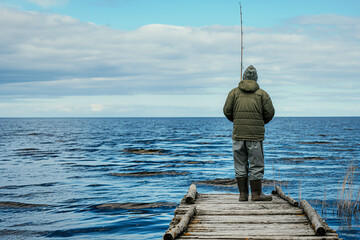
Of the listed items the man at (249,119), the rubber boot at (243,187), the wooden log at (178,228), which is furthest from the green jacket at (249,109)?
the wooden log at (178,228)

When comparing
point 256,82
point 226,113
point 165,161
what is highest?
point 256,82

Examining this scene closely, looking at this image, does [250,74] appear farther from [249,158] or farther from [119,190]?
[119,190]

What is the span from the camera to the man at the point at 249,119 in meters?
7.07

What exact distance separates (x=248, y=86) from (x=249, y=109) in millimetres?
411

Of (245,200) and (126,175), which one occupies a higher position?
(245,200)

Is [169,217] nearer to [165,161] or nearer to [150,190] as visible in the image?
[150,190]

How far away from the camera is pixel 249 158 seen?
718 centimetres

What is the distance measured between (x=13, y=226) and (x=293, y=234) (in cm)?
887

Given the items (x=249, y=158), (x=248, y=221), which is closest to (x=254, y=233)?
(x=248, y=221)

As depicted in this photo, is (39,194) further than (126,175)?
No

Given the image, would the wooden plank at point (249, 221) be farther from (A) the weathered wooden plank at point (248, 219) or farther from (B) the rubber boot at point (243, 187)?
(B) the rubber boot at point (243, 187)

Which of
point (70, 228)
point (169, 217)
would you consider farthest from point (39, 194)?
point (169, 217)

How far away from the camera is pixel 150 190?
16.9m

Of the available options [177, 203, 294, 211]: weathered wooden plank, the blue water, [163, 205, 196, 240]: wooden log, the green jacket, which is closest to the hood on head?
the green jacket
